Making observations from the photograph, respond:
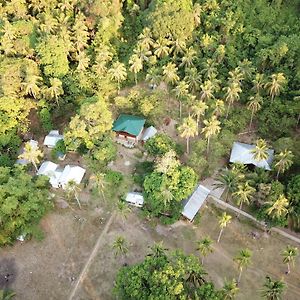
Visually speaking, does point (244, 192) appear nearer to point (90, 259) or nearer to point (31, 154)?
point (90, 259)

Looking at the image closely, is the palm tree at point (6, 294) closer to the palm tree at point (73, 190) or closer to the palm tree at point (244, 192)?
the palm tree at point (73, 190)

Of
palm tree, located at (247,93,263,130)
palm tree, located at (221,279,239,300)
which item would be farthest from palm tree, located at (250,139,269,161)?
palm tree, located at (221,279,239,300)

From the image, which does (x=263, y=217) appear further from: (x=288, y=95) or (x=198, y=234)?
(x=288, y=95)

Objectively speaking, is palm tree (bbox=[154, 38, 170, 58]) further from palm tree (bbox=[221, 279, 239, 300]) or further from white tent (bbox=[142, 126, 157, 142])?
palm tree (bbox=[221, 279, 239, 300])

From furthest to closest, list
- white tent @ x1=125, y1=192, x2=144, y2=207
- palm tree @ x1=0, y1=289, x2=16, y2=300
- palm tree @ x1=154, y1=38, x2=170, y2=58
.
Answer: palm tree @ x1=154, y1=38, x2=170, y2=58, white tent @ x1=125, y1=192, x2=144, y2=207, palm tree @ x1=0, y1=289, x2=16, y2=300

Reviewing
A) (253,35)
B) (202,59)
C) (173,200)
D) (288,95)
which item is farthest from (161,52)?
(173,200)

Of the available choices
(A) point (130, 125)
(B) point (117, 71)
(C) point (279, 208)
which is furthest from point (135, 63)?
(C) point (279, 208)

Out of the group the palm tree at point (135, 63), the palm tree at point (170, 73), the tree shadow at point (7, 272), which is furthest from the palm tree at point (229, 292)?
the palm tree at point (135, 63)
